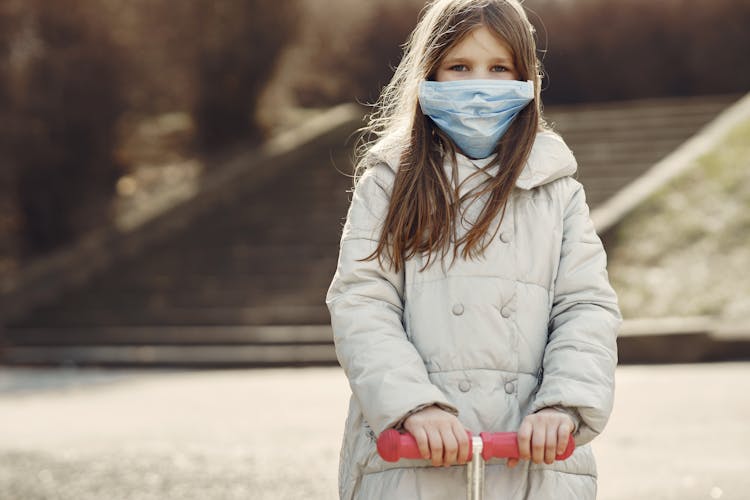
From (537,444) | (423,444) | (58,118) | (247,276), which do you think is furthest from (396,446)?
(58,118)

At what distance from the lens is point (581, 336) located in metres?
2.43

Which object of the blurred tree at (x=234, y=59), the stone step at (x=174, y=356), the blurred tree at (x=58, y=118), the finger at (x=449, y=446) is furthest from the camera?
the blurred tree at (x=234, y=59)

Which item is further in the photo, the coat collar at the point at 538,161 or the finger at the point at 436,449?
the coat collar at the point at 538,161

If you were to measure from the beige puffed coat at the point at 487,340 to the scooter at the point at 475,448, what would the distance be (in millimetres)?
99

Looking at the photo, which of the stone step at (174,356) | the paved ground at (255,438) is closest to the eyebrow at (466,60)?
the paved ground at (255,438)

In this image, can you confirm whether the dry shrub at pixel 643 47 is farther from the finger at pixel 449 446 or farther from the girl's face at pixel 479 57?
the finger at pixel 449 446

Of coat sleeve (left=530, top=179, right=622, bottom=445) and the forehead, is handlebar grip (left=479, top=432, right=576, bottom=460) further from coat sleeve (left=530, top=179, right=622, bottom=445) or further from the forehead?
the forehead

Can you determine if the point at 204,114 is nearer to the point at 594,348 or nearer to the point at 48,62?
the point at 48,62

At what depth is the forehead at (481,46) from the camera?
2.60 metres

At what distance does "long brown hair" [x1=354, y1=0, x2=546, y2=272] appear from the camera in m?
2.53

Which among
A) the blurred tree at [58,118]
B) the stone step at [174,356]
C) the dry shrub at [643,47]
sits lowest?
the stone step at [174,356]

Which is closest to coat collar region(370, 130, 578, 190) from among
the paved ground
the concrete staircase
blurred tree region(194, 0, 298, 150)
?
the paved ground

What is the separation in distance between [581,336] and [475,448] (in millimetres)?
380

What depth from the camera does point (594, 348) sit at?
243 centimetres
